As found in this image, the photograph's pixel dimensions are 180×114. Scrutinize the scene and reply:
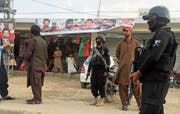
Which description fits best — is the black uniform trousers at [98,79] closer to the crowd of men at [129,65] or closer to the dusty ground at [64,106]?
the crowd of men at [129,65]

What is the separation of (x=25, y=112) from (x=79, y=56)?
545 inches

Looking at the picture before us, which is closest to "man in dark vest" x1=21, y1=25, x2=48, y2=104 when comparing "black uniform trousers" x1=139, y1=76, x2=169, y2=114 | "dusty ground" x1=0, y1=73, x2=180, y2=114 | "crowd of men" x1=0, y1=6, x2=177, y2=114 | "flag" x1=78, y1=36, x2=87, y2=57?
"crowd of men" x1=0, y1=6, x2=177, y2=114

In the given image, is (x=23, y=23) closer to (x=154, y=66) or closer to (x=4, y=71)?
(x=4, y=71)

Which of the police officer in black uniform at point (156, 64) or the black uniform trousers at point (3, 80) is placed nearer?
the police officer in black uniform at point (156, 64)

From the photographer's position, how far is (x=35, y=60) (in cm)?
1036

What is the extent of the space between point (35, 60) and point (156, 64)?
5400 millimetres

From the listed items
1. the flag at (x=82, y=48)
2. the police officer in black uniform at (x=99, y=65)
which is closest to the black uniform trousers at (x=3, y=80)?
the police officer in black uniform at (x=99, y=65)

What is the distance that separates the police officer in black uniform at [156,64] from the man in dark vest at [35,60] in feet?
16.8

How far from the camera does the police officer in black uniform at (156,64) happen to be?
5.34m

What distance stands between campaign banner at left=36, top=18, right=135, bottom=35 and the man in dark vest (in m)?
9.89

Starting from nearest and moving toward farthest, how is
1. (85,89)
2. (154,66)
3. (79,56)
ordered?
1. (154,66)
2. (85,89)
3. (79,56)

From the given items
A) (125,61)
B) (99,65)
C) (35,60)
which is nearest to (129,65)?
(125,61)

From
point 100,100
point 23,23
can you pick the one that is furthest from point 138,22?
point 100,100

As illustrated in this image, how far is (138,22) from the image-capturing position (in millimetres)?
21812
